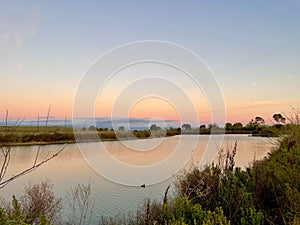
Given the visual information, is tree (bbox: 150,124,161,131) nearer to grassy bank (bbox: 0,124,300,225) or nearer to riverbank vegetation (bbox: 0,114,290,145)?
riverbank vegetation (bbox: 0,114,290,145)

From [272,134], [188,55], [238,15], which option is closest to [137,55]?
[188,55]

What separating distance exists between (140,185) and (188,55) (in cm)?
618

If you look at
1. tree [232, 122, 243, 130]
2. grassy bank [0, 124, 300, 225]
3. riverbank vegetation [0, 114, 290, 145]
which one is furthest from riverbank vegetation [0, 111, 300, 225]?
tree [232, 122, 243, 130]

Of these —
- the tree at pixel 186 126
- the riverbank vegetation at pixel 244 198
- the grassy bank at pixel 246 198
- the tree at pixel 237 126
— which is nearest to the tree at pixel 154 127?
the tree at pixel 186 126

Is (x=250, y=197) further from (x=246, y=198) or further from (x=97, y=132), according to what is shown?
(x=97, y=132)

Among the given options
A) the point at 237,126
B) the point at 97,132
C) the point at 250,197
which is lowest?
the point at 250,197

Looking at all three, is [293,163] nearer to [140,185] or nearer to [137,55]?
[137,55]

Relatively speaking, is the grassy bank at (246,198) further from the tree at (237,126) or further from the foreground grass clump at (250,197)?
the tree at (237,126)

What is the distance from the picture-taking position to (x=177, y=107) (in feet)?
24.6

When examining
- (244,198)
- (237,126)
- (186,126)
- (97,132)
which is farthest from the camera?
(237,126)

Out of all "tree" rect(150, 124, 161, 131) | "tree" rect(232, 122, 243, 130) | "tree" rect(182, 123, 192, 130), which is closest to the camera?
"tree" rect(182, 123, 192, 130)

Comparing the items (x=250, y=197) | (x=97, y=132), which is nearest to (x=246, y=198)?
(x=250, y=197)

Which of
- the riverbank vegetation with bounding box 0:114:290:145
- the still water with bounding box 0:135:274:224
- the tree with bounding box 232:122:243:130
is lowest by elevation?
the still water with bounding box 0:135:274:224

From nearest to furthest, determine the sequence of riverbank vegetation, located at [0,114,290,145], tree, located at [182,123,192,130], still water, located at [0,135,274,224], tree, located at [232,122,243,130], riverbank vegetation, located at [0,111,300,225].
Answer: riverbank vegetation, located at [0,114,290,145] < riverbank vegetation, located at [0,111,300,225] < tree, located at [182,123,192,130] < still water, located at [0,135,274,224] < tree, located at [232,122,243,130]
